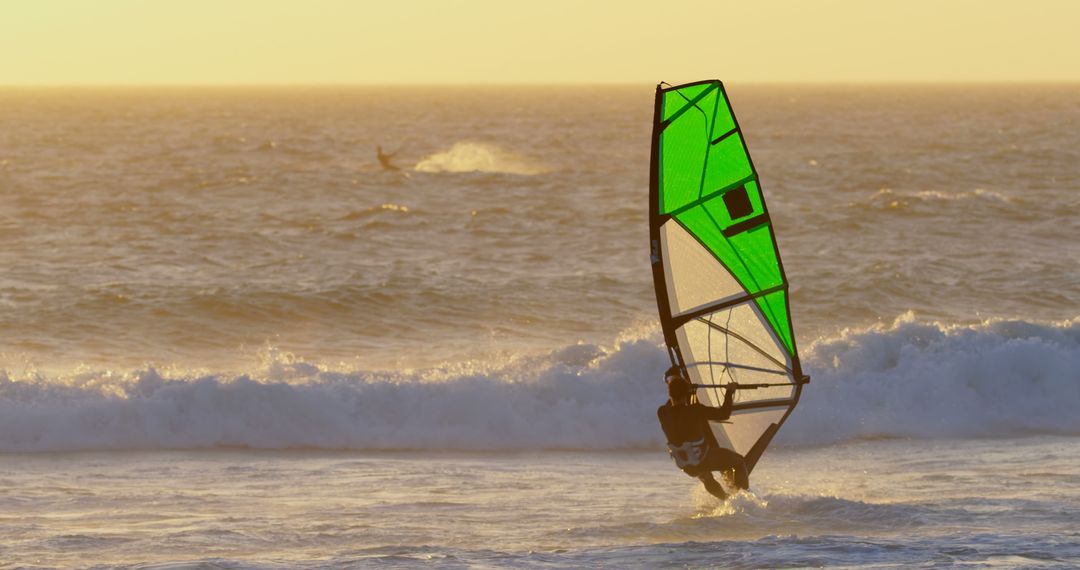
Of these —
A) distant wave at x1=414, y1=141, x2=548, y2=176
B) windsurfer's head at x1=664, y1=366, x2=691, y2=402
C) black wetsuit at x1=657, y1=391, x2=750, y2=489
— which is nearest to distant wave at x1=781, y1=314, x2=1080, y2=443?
black wetsuit at x1=657, y1=391, x2=750, y2=489

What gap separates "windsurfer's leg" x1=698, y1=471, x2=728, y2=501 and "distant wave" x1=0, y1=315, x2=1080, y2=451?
345 centimetres

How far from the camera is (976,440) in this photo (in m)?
12.9

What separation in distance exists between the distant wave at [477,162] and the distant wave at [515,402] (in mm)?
26961

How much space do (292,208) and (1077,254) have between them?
1628 cm

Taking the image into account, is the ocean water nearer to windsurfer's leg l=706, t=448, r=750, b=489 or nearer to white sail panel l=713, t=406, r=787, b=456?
windsurfer's leg l=706, t=448, r=750, b=489

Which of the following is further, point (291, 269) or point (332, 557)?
point (291, 269)

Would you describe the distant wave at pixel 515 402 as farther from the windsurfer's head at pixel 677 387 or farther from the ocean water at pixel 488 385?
the windsurfer's head at pixel 677 387

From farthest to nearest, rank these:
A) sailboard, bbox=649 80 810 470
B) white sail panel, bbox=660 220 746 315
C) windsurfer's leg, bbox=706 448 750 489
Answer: windsurfer's leg, bbox=706 448 750 489, white sail panel, bbox=660 220 746 315, sailboard, bbox=649 80 810 470

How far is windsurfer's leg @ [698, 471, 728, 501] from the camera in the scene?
9469mm

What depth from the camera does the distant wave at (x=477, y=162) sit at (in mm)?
43156

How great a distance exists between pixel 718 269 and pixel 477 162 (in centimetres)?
3734

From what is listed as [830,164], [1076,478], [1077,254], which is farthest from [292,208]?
[1076,478]

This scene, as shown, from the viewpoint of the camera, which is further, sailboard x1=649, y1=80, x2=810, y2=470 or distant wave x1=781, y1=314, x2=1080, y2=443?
distant wave x1=781, y1=314, x2=1080, y2=443

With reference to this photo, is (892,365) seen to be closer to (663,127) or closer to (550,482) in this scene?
(550,482)
